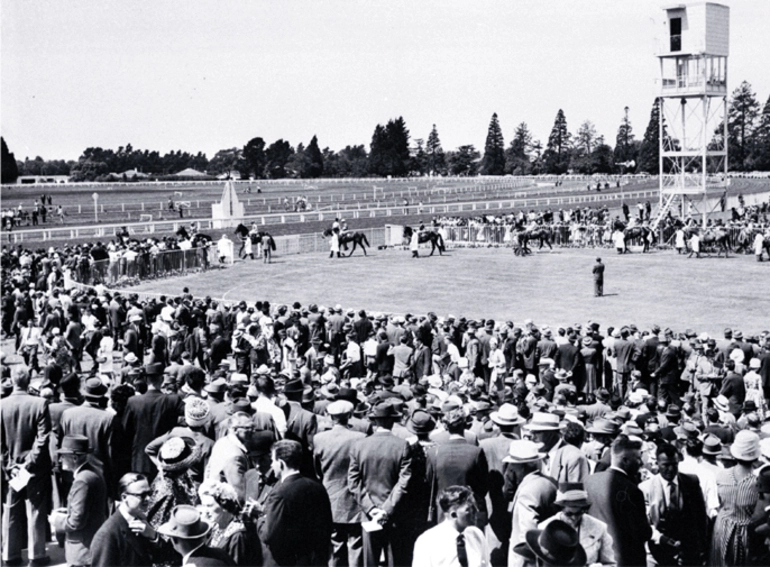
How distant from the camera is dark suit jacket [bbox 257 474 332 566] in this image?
6438mm

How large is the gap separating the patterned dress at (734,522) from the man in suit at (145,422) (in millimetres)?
5170

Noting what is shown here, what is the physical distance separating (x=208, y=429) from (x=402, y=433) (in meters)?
2.10

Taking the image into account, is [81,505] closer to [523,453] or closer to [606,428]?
[523,453]

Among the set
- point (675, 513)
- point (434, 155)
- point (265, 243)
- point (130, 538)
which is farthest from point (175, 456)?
point (434, 155)

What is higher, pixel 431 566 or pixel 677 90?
pixel 677 90

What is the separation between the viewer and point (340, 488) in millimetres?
7891

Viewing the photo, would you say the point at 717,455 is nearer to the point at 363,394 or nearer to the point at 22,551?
the point at 363,394

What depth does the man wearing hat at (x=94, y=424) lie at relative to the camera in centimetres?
878

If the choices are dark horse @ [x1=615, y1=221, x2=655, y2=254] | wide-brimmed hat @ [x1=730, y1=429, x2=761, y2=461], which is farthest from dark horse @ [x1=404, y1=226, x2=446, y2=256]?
wide-brimmed hat @ [x1=730, y1=429, x2=761, y2=461]

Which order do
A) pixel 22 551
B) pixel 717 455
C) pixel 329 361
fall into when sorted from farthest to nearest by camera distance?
1. pixel 329 361
2. pixel 22 551
3. pixel 717 455

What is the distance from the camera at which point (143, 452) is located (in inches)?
360

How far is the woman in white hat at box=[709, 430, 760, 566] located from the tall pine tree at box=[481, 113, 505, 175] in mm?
155554

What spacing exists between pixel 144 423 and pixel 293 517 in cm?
327

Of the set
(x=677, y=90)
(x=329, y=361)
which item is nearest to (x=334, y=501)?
(x=329, y=361)
